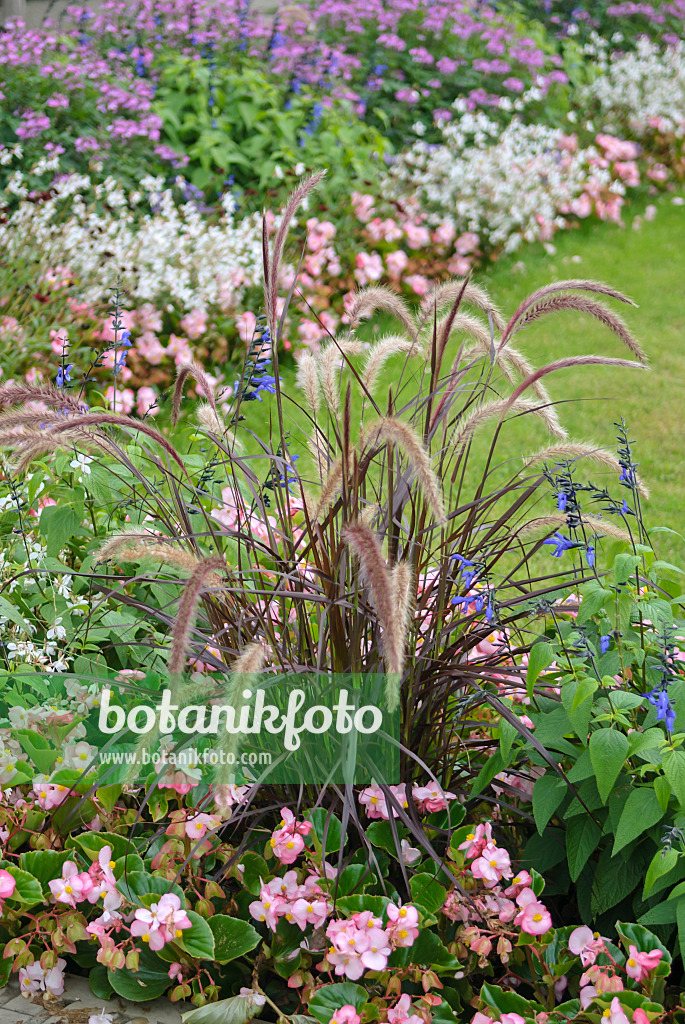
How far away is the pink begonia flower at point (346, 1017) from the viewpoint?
1.64 metres

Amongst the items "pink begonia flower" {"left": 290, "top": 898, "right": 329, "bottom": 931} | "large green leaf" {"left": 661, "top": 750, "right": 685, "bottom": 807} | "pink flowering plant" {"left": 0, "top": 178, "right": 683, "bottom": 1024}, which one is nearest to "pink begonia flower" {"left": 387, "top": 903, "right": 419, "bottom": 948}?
"pink flowering plant" {"left": 0, "top": 178, "right": 683, "bottom": 1024}

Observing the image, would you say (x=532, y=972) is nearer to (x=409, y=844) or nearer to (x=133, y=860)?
(x=409, y=844)

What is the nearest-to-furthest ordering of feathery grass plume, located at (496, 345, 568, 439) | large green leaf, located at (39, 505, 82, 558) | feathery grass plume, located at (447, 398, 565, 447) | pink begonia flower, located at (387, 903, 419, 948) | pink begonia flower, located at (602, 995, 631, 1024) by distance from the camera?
pink begonia flower, located at (602, 995, 631, 1024) → pink begonia flower, located at (387, 903, 419, 948) → feathery grass plume, located at (447, 398, 565, 447) → feathery grass plume, located at (496, 345, 568, 439) → large green leaf, located at (39, 505, 82, 558)

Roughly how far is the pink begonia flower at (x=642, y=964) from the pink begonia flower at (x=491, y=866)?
255mm

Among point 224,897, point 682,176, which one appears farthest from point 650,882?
point 682,176

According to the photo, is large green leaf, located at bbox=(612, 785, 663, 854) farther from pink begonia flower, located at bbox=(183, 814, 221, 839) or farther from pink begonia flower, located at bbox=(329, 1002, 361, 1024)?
pink begonia flower, located at bbox=(183, 814, 221, 839)

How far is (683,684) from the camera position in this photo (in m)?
1.80

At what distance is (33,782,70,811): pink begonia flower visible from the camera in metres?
1.98

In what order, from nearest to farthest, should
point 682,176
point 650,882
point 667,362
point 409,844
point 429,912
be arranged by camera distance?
point 650,882 < point 429,912 < point 409,844 < point 667,362 < point 682,176

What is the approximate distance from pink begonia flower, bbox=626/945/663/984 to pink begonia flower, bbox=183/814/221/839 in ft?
2.60

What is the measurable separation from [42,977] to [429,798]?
809mm

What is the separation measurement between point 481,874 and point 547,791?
20 cm

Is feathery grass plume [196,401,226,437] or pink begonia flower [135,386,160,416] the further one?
pink begonia flower [135,386,160,416]

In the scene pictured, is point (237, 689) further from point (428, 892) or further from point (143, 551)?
point (428, 892)
